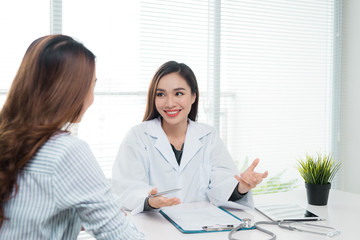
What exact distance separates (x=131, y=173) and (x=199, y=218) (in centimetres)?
52

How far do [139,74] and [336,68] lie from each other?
2.06 metres

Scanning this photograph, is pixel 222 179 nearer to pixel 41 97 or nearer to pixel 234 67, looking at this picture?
pixel 41 97

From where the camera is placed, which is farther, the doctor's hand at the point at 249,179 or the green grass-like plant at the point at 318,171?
the green grass-like plant at the point at 318,171

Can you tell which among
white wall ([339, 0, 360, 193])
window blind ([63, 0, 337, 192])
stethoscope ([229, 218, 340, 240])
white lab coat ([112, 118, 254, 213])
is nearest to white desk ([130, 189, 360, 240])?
stethoscope ([229, 218, 340, 240])

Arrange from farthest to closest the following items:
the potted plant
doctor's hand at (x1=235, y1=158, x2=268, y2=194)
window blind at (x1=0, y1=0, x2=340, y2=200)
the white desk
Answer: window blind at (x1=0, y1=0, x2=340, y2=200)
the potted plant
doctor's hand at (x1=235, y1=158, x2=268, y2=194)
the white desk

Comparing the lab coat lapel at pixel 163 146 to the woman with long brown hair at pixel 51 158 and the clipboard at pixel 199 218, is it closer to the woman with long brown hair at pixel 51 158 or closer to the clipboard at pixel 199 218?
the clipboard at pixel 199 218

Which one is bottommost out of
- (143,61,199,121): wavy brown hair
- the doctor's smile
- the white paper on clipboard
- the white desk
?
the white desk

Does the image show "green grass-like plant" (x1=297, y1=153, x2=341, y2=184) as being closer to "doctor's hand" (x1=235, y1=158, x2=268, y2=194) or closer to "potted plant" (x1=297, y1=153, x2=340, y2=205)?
"potted plant" (x1=297, y1=153, x2=340, y2=205)

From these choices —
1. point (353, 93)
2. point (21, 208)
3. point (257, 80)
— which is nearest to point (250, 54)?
point (257, 80)

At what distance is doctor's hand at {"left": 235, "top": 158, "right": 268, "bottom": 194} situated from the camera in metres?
1.62

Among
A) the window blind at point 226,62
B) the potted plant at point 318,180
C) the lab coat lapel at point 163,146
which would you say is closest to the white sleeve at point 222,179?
the lab coat lapel at point 163,146

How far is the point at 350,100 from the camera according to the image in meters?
3.49

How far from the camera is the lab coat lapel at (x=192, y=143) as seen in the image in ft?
6.48

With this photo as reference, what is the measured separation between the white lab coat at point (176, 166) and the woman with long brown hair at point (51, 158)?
2.76 feet
